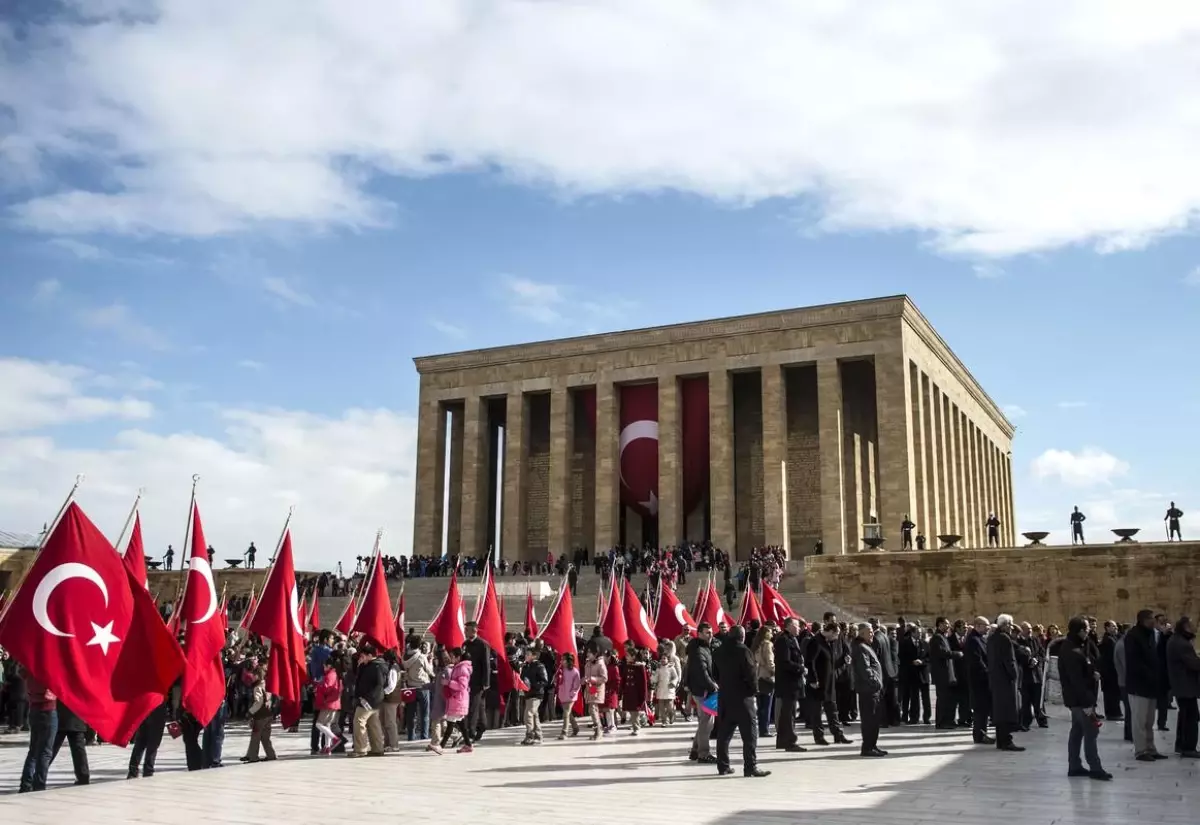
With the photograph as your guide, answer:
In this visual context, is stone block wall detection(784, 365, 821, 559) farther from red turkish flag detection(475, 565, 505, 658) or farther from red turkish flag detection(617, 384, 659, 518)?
red turkish flag detection(475, 565, 505, 658)

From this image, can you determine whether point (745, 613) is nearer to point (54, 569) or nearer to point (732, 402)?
point (54, 569)

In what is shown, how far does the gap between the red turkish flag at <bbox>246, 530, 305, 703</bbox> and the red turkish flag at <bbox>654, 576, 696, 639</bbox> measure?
8.20 metres

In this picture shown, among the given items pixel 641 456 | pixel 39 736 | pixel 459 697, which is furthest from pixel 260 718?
pixel 641 456

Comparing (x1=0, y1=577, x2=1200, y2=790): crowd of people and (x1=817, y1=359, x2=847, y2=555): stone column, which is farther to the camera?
(x1=817, y1=359, x2=847, y2=555): stone column

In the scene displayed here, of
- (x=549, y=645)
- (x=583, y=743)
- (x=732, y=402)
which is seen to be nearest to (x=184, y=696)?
(x=583, y=743)

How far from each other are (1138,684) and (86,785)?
953cm

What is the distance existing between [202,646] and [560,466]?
33.4 metres

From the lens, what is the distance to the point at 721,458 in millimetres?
40156

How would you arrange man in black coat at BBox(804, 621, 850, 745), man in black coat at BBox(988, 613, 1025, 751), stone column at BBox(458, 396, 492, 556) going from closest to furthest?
1. man in black coat at BBox(988, 613, 1025, 751)
2. man in black coat at BBox(804, 621, 850, 745)
3. stone column at BBox(458, 396, 492, 556)

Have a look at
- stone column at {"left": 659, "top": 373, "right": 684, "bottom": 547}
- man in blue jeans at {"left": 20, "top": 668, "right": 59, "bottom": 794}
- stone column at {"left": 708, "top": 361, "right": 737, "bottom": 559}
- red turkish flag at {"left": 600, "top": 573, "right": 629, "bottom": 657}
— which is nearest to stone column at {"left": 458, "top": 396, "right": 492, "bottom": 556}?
stone column at {"left": 659, "top": 373, "right": 684, "bottom": 547}

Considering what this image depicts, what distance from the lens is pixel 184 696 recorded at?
959cm

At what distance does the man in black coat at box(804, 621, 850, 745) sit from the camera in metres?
12.1

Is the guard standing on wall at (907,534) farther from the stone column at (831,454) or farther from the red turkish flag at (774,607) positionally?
the red turkish flag at (774,607)

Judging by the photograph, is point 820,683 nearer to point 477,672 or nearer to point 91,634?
point 477,672
